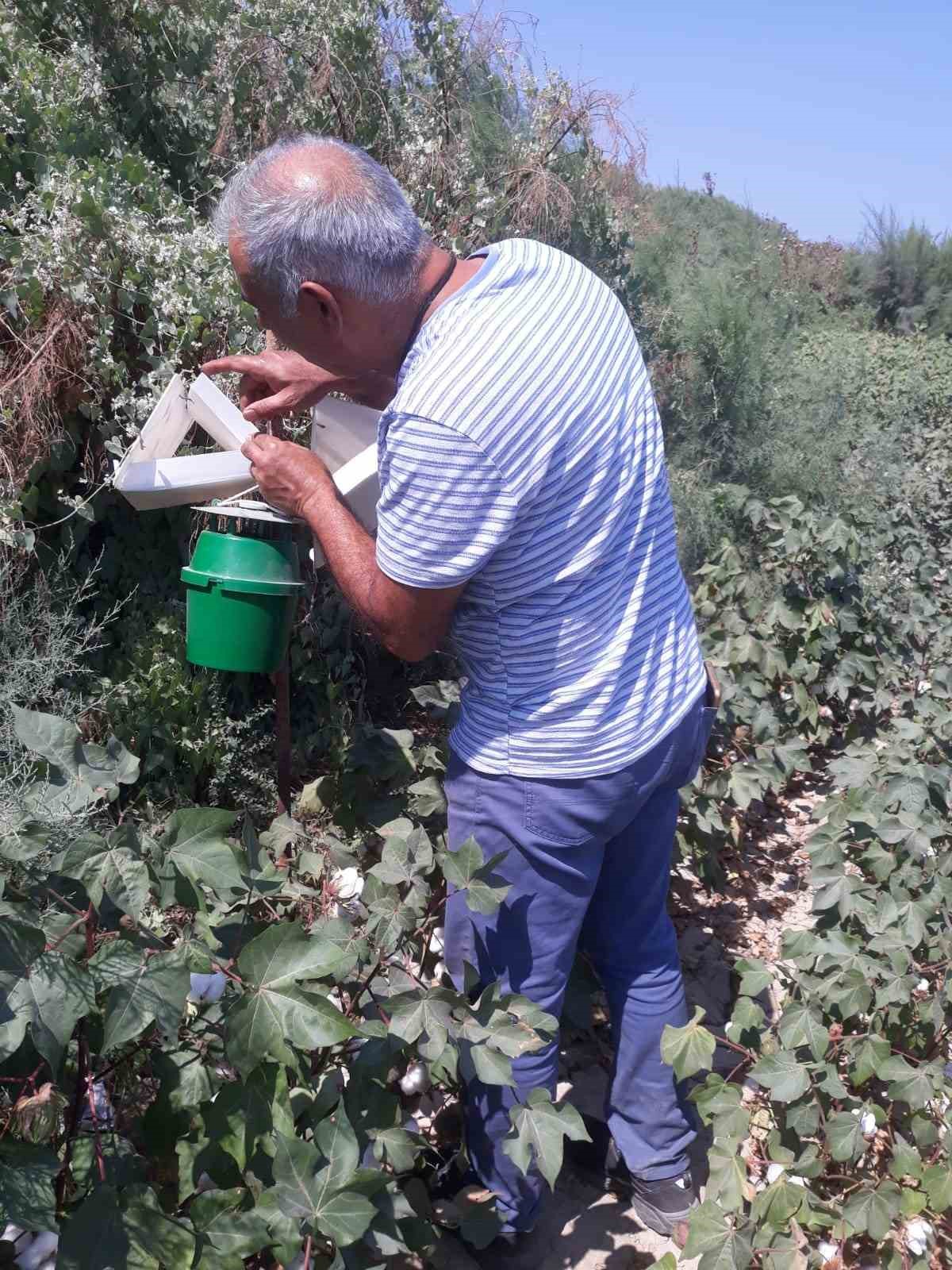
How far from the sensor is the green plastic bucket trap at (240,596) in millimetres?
1948

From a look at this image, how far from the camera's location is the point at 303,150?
5.11 feet

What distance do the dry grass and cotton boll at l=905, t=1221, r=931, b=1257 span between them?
2.53 m

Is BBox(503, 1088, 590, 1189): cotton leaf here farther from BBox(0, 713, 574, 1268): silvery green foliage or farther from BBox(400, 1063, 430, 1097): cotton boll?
BBox(400, 1063, 430, 1097): cotton boll

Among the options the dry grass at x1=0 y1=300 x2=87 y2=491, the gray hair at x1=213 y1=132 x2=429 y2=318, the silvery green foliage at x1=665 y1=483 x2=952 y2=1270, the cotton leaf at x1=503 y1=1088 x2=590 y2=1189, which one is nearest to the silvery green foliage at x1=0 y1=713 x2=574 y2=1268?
the cotton leaf at x1=503 y1=1088 x2=590 y2=1189

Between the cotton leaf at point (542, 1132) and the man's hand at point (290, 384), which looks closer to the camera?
the cotton leaf at point (542, 1132)

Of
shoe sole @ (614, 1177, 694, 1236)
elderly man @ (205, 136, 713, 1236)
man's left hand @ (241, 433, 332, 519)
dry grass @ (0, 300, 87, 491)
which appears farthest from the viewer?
dry grass @ (0, 300, 87, 491)

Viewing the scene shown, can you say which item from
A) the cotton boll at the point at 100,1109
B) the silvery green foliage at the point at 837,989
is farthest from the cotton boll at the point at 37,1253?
the silvery green foliage at the point at 837,989

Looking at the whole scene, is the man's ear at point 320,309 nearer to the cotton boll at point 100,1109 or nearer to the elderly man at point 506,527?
the elderly man at point 506,527

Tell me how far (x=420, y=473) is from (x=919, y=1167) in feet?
4.85

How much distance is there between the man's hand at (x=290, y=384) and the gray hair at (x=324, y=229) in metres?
0.34

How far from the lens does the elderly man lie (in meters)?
1.47

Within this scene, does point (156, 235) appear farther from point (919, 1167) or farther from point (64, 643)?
point (919, 1167)

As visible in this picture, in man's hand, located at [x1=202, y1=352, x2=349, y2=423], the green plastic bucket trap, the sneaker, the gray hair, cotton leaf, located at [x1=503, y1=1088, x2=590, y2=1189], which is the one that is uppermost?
the gray hair

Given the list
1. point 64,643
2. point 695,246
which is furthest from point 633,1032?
point 695,246
